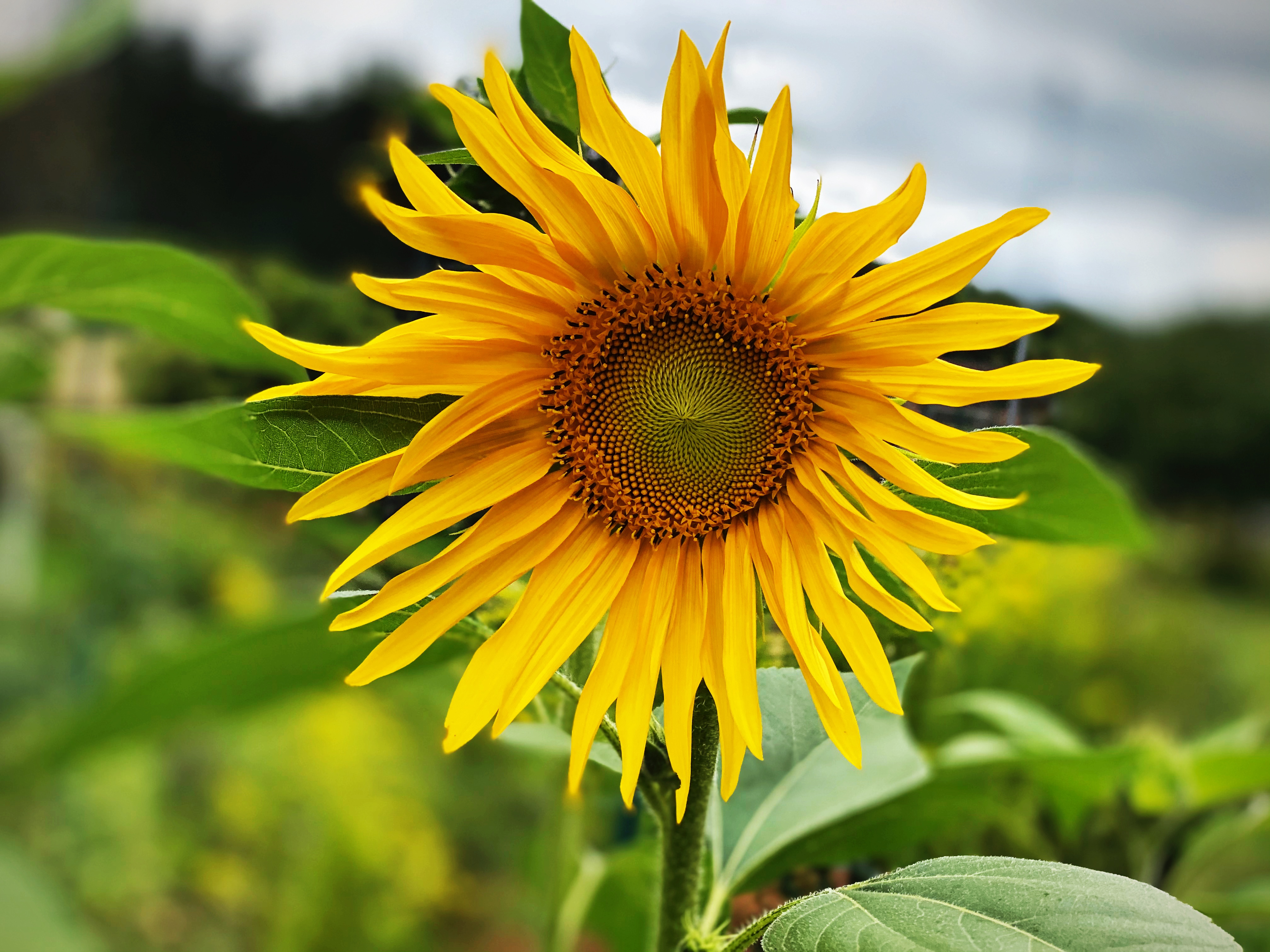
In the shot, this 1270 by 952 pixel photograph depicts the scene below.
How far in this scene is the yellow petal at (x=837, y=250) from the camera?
0.17 meters

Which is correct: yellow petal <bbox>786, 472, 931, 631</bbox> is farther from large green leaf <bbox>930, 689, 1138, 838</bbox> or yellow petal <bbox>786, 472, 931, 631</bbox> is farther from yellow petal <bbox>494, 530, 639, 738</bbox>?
large green leaf <bbox>930, 689, 1138, 838</bbox>

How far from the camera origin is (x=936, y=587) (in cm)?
17

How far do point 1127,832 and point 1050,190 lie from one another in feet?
1.20

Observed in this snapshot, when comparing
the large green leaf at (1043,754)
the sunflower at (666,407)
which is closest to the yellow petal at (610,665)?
the sunflower at (666,407)

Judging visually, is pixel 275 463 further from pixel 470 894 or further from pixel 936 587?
pixel 470 894

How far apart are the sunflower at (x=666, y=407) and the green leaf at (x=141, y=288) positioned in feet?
0.40

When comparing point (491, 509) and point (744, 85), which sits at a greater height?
point (744, 85)

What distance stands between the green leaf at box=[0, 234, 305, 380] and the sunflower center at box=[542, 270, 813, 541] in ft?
0.41

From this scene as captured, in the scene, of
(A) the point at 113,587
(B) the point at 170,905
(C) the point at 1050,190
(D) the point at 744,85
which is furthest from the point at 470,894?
(D) the point at 744,85

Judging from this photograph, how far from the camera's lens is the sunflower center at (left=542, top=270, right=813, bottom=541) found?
199 mm

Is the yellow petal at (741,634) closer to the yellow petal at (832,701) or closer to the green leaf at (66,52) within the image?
the yellow petal at (832,701)

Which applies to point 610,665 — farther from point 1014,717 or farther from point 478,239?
point 1014,717

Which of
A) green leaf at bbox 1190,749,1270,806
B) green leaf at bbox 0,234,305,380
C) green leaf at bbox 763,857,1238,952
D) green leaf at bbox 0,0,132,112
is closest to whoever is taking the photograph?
green leaf at bbox 763,857,1238,952

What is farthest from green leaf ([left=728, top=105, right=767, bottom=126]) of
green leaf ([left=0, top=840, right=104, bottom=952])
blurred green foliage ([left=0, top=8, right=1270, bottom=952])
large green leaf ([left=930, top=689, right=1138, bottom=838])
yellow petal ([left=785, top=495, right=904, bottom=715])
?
green leaf ([left=0, top=840, right=104, bottom=952])
